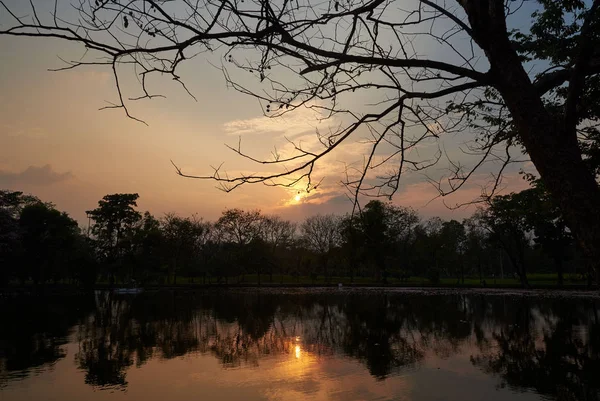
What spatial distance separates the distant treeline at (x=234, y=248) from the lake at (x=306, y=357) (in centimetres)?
1745

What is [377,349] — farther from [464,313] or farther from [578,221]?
[578,221]

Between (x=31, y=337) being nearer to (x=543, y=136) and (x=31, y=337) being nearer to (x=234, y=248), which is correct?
(x=543, y=136)

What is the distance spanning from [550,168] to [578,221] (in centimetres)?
27

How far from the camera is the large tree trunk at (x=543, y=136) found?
78.5 inches

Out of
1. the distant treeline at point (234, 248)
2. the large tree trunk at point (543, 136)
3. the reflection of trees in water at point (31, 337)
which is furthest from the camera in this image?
the distant treeline at point (234, 248)

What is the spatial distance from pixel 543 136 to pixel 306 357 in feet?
39.0

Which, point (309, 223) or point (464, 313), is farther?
point (309, 223)

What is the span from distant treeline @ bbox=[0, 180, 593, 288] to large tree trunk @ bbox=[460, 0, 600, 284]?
34271 millimetres

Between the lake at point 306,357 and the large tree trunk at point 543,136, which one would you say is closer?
the large tree trunk at point 543,136

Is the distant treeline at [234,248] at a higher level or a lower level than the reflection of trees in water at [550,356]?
higher

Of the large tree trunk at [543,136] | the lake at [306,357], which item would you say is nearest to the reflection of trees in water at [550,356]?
the lake at [306,357]

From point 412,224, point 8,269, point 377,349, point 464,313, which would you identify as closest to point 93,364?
point 377,349

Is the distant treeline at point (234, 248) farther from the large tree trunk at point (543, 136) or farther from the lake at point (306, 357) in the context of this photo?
the large tree trunk at point (543, 136)

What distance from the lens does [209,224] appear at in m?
62.4
